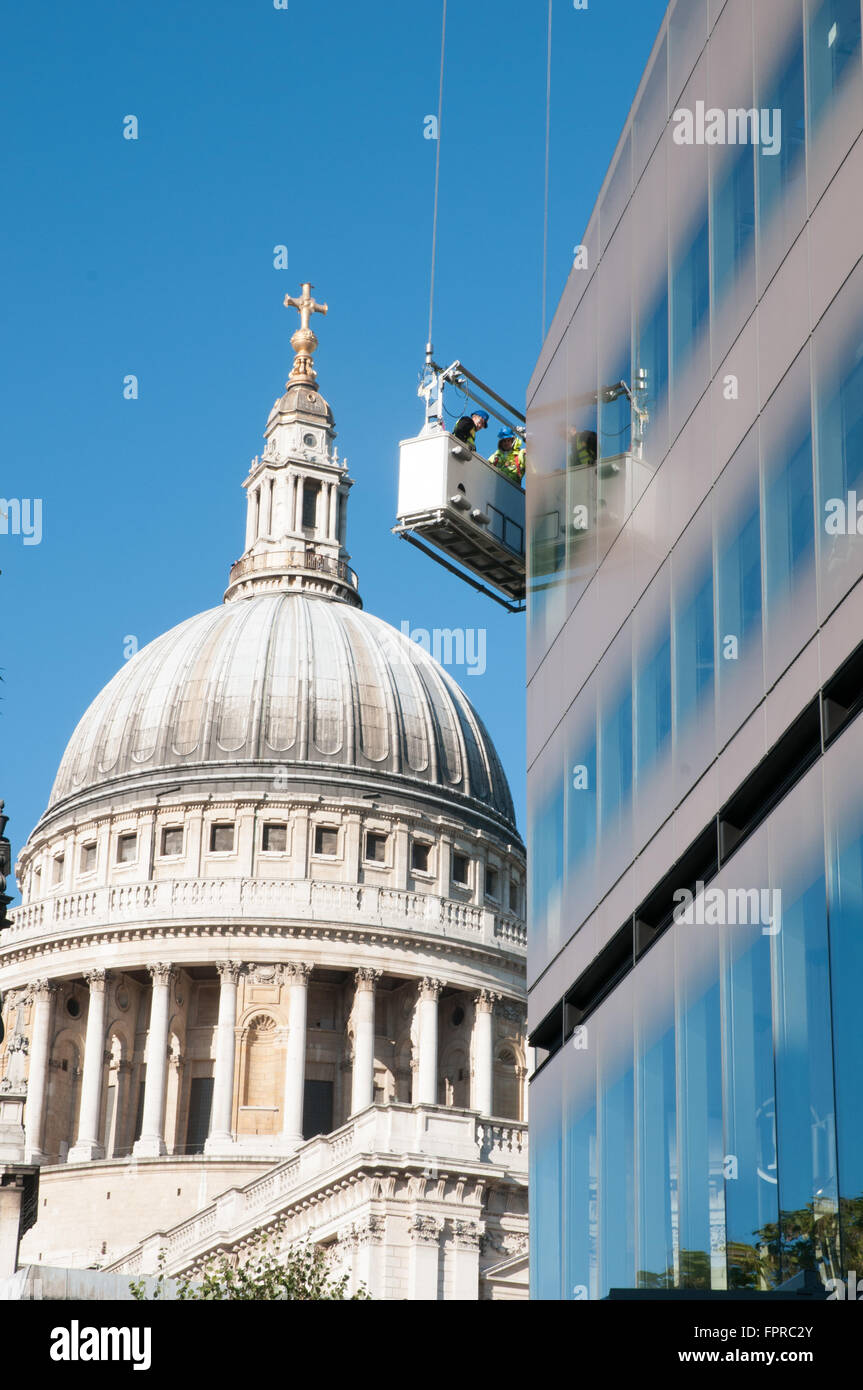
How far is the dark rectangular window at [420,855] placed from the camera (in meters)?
94.4

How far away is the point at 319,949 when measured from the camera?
88312 mm

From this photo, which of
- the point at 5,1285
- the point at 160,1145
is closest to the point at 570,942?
the point at 5,1285

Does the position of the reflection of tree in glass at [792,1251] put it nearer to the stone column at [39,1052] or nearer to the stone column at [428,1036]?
the stone column at [428,1036]

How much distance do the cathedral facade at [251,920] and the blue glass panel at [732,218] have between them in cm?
5806

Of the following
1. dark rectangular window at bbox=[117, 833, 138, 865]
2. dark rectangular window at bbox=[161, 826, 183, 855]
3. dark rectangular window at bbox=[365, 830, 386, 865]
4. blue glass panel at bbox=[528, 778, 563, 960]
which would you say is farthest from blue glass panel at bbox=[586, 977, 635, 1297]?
dark rectangular window at bbox=[117, 833, 138, 865]

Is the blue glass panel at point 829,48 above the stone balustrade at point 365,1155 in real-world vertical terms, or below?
above

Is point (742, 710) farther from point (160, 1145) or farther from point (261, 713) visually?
point (261, 713)

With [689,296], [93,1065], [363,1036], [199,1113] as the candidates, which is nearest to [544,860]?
[689,296]

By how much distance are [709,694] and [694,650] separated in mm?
687

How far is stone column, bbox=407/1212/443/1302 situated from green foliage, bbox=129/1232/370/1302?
1.47 meters

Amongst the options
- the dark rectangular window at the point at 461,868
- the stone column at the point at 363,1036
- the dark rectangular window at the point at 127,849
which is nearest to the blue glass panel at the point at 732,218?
the stone column at the point at 363,1036

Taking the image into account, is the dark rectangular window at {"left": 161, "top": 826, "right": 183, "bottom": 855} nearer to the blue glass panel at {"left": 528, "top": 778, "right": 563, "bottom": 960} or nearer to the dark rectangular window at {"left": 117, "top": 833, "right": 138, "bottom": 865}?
the dark rectangular window at {"left": 117, "top": 833, "right": 138, "bottom": 865}

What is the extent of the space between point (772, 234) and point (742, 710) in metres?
4.51

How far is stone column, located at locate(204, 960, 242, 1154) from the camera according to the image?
8562cm
